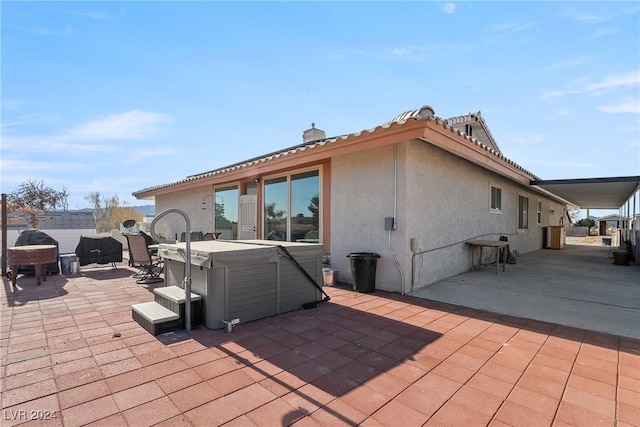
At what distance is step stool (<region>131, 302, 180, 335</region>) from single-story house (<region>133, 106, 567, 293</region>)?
353 centimetres

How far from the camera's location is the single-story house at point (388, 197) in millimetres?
5250

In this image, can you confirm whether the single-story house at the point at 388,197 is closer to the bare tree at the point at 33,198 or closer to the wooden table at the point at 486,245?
the wooden table at the point at 486,245

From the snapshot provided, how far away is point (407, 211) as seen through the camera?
523 cm

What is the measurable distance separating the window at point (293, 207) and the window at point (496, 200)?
554cm

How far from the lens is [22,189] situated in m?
18.8

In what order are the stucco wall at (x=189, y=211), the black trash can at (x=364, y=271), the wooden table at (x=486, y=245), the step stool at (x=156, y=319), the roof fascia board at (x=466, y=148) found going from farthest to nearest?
the stucco wall at (x=189, y=211), the wooden table at (x=486, y=245), the black trash can at (x=364, y=271), the roof fascia board at (x=466, y=148), the step stool at (x=156, y=319)

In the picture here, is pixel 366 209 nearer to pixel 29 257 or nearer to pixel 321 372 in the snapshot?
pixel 321 372

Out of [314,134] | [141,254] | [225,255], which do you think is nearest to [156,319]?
[225,255]

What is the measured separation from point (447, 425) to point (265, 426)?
115cm

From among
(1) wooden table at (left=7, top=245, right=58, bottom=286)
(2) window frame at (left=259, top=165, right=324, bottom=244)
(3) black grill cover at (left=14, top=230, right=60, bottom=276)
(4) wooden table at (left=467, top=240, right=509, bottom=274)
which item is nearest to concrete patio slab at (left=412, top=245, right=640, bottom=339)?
(4) wooden table at (left=467, top=240, right=509, bottom=274)

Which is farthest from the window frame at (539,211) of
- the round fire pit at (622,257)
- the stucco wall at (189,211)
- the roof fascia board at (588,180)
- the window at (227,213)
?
the stucco wall at (189,211)

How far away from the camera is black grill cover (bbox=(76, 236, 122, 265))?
7.95 metres

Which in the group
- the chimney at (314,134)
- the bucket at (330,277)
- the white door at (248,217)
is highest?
the chimney at (314,134)

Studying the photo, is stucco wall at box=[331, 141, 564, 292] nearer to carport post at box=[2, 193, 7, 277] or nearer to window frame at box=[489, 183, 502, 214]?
window frame at box=[489, 183, 502, 214]
